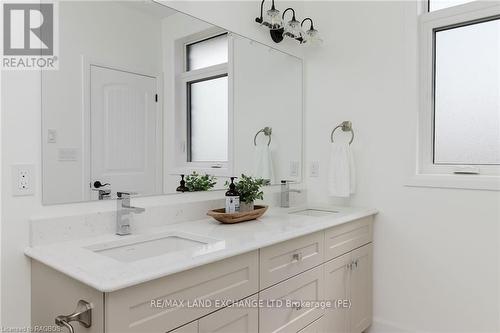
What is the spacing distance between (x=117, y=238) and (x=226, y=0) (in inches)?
56.7

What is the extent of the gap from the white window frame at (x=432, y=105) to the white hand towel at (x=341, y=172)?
358mm

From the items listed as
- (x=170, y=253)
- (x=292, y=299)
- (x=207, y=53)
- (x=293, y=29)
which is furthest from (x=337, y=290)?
(x=293, y=29)

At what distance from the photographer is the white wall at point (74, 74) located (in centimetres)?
135

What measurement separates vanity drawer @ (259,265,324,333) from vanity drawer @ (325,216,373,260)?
0.44ft

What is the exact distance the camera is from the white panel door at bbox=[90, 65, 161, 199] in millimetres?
1475

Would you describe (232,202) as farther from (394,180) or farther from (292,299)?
(394,180)

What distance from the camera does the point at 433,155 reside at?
212 cm

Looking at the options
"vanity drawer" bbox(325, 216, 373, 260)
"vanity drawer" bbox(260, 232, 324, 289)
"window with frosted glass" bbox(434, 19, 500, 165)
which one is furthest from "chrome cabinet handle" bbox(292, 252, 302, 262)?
"window with frosted glass" bbox(434, 19, 500, 165)

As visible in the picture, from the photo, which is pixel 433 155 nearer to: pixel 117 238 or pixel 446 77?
pixel 446 77

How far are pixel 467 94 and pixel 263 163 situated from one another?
1228mm

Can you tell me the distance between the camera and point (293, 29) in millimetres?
2256

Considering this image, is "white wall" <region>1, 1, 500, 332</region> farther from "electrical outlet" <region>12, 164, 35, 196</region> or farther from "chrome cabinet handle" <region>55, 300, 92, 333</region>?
"chrome cabinet handle" <region>55, 300, 92, 333</region>

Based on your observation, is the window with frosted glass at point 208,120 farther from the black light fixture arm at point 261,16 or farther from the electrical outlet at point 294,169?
the electrical outlet at point 294,169

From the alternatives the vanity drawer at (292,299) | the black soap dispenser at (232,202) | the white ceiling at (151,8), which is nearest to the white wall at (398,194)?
the vanity drawer at (292,299)
